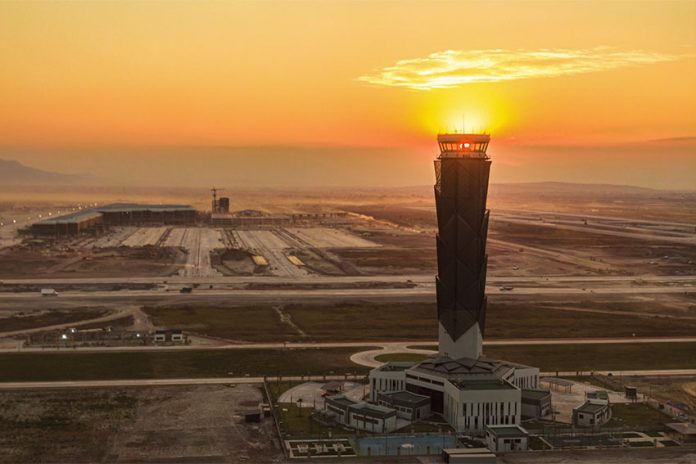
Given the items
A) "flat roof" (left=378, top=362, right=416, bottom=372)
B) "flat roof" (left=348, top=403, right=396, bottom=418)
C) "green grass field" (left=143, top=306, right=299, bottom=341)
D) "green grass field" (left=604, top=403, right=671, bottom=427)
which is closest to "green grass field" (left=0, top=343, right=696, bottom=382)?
"green grass field" (left=143, top=306, right=299, bottom=341)

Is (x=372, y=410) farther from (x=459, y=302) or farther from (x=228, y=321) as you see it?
(x=228, y=321)

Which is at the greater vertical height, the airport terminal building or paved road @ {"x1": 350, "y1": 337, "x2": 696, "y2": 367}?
the airport terminal building

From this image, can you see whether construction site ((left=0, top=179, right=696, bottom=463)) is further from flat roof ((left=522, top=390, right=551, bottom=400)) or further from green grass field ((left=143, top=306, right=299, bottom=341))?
flat roof ((left=522, top=390, right=551, bottom=400))

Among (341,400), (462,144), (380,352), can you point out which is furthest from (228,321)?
(462,144)

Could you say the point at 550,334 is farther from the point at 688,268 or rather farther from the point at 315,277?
the point at 688,268

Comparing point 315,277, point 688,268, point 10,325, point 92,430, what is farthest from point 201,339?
point 688,268

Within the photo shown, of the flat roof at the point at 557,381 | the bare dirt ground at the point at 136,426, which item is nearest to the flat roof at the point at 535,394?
the flat roof at the point at 557,381
